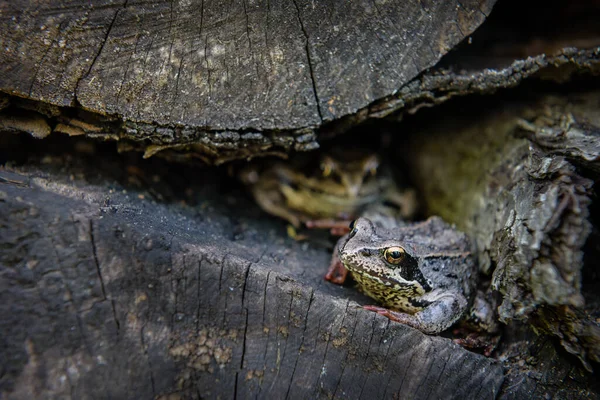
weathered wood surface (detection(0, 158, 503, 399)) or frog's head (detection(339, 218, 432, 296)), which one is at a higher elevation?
frog's head (detection(339, 218, 432, 296))

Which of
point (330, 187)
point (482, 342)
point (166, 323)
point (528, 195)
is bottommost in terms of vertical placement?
point (166, 323)

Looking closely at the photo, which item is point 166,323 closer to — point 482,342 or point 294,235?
point 294,235

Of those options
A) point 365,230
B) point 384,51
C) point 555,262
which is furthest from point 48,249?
point 555,262

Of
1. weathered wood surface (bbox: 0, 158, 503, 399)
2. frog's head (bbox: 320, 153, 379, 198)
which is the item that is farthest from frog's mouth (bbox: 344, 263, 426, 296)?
frog's head (bbox: 320, 153, 379, 198)

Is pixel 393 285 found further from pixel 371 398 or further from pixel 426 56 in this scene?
pixel 426 56

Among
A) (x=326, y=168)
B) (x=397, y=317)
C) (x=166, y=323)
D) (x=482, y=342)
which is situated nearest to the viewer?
(x=166, y=323)

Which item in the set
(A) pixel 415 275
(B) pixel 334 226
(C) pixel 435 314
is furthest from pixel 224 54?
(C) pixel 435 314

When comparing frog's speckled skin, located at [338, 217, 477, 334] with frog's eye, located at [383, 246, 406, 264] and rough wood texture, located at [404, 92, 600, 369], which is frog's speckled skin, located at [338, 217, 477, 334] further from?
rough wood texture, located at [404, 92, 600, 369]

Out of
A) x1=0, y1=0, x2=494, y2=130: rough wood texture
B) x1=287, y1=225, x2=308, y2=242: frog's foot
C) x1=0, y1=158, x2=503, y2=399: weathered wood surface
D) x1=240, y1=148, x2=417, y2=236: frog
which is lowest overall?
x1=0, y1=158, x2=503, y2=399: weathered wood surface
